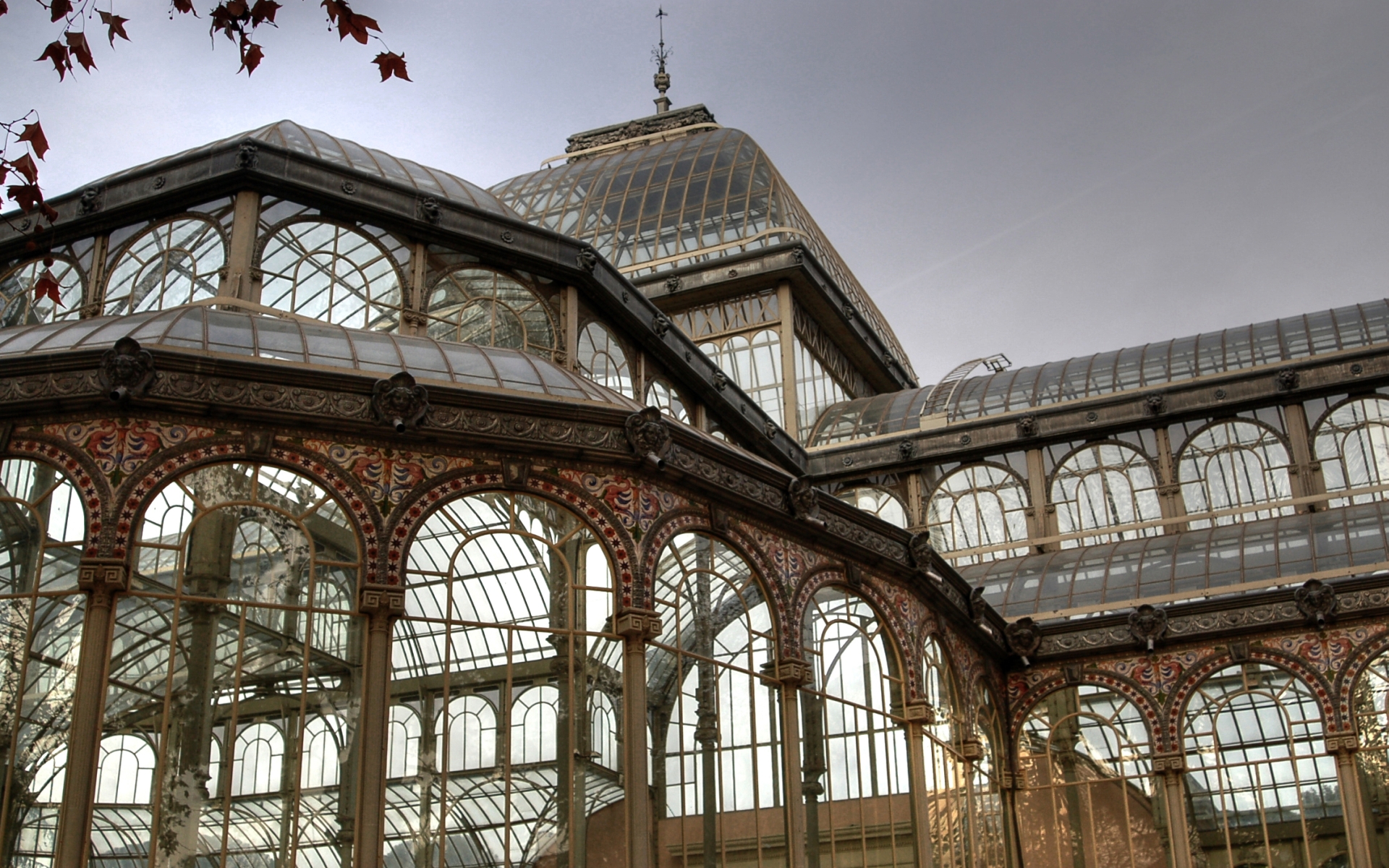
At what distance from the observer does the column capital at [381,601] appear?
20.4 metres

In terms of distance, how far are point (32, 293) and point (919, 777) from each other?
1694 centimetres

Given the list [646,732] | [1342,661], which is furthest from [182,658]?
[1342,661]

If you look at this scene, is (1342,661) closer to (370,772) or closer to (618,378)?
(618,378)

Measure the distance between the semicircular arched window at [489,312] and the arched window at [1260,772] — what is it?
13.9 m

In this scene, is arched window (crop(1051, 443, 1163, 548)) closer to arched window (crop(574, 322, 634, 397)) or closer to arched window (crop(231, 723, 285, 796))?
arched window (crop(574, 322, 634, 397))

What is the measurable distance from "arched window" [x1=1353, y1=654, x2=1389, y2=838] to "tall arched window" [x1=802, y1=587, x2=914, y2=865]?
8.91 m

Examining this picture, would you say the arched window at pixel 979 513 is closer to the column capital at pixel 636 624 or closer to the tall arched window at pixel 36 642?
the column capital at pixel 636 624

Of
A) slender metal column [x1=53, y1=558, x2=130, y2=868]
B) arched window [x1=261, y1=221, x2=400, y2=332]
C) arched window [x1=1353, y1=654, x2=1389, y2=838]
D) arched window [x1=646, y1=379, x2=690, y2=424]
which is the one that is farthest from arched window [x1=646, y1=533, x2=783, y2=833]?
arched window [x1=1353, y1=654, x2=1389, y2=838]

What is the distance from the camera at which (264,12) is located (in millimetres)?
9781

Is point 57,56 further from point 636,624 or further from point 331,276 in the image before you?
point 331,276

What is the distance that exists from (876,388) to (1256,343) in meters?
13.1

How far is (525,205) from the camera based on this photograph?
4847cm

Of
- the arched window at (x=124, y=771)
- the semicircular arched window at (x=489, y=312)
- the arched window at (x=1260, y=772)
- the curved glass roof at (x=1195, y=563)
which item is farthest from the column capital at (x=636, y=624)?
the curved glass roof at (x=1195, y=563)

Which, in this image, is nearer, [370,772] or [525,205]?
[370,772]
